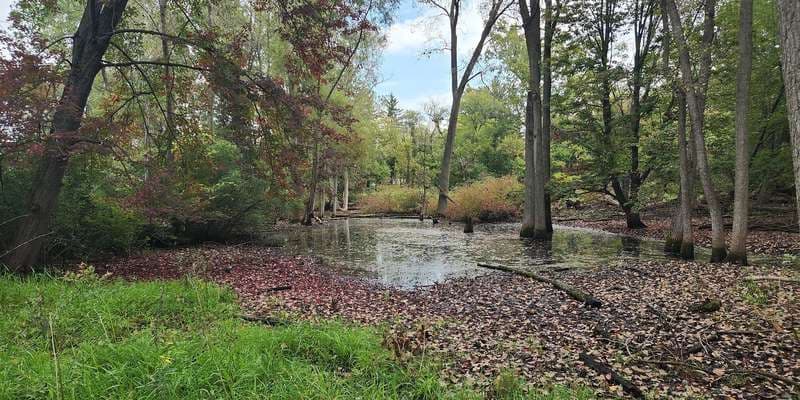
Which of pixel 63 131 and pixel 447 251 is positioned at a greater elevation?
pixel 63 131

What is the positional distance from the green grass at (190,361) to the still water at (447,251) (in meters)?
4.18

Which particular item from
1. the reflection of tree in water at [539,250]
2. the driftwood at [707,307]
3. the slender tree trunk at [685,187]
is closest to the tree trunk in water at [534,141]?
the reflection of tree in water at [539,250]

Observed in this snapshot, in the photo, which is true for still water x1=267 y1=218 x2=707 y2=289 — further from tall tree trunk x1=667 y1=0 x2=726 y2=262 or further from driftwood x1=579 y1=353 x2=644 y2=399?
driftwood x1=579 y1=353 x2=644 y2=399

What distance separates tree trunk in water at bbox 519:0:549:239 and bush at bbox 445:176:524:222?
6996 mm

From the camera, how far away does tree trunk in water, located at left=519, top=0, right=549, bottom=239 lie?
14438 millimetres

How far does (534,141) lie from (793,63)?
1237cm

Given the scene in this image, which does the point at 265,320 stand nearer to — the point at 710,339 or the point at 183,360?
the point at 183,360

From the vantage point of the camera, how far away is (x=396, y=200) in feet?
93.2

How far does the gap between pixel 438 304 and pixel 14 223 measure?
7.18 m

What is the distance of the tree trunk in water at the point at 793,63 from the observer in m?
2.83

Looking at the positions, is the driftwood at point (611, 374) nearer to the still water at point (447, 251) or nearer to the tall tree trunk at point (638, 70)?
the still water at point (447, 251)

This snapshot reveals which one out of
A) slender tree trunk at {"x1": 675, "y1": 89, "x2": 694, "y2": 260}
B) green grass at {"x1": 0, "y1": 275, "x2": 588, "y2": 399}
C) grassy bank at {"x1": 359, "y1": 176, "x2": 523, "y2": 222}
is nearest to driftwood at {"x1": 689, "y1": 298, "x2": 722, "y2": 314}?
green grass at {"x1": 0, "y1": 275, "x2": 588, "y2": 399}

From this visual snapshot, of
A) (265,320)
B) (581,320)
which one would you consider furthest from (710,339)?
(265,320)

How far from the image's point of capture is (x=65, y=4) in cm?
1709
